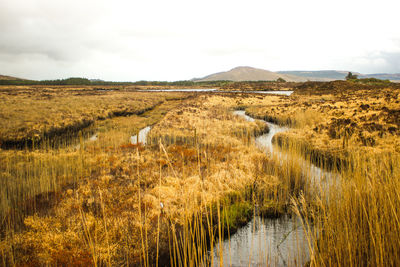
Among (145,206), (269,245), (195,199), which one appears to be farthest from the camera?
(269,245)

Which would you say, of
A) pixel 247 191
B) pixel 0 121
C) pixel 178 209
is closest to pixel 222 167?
pixel 247 191

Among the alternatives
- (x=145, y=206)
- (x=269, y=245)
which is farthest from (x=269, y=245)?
(x=145, y=206)

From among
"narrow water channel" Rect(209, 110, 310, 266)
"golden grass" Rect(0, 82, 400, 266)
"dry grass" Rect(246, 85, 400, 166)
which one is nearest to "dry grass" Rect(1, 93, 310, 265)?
"golden grass" Rect(0, 82, 400, 266)

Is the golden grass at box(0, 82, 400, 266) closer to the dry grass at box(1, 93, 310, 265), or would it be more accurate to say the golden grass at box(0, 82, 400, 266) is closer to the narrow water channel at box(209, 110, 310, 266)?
the dry grass at box(1, 93, 310, 265)

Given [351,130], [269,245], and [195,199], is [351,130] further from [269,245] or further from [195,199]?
[195,199]

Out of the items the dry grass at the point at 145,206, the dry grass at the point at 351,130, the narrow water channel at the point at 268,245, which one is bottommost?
the narrow water channel at the point at 268,245

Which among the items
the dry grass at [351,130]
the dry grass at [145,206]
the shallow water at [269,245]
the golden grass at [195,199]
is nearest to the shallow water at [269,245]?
the shallow water at [269,245]

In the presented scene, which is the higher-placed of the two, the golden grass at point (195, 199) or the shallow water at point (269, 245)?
the golden grass at point (195, 199)

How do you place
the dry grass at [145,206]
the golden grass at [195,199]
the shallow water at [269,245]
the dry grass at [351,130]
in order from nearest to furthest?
1. the golden grass at [195,199]
2. the dry grass at [145,206]
3. the shallow water at [269,245]
4. the dry grass at [351,130]

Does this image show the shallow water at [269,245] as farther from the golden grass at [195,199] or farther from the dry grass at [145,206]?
the dry grass at [145,206]

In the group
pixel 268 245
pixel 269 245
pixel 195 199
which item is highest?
pixel 195 199

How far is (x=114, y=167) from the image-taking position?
30.9 ft

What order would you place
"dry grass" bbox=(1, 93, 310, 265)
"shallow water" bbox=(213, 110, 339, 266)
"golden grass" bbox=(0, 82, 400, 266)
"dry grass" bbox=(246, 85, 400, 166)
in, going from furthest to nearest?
1. "dry grass" bbox=(246, 85, 400, 166)
2. "shallow water" bbox=(213, 110, 339, 266)
3. "dry grass" bbox=(1, 93, 310, 265)
4. "golden grass" bbox=(0, 82, 400, 266)

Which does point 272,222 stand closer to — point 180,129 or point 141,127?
point 180,129
